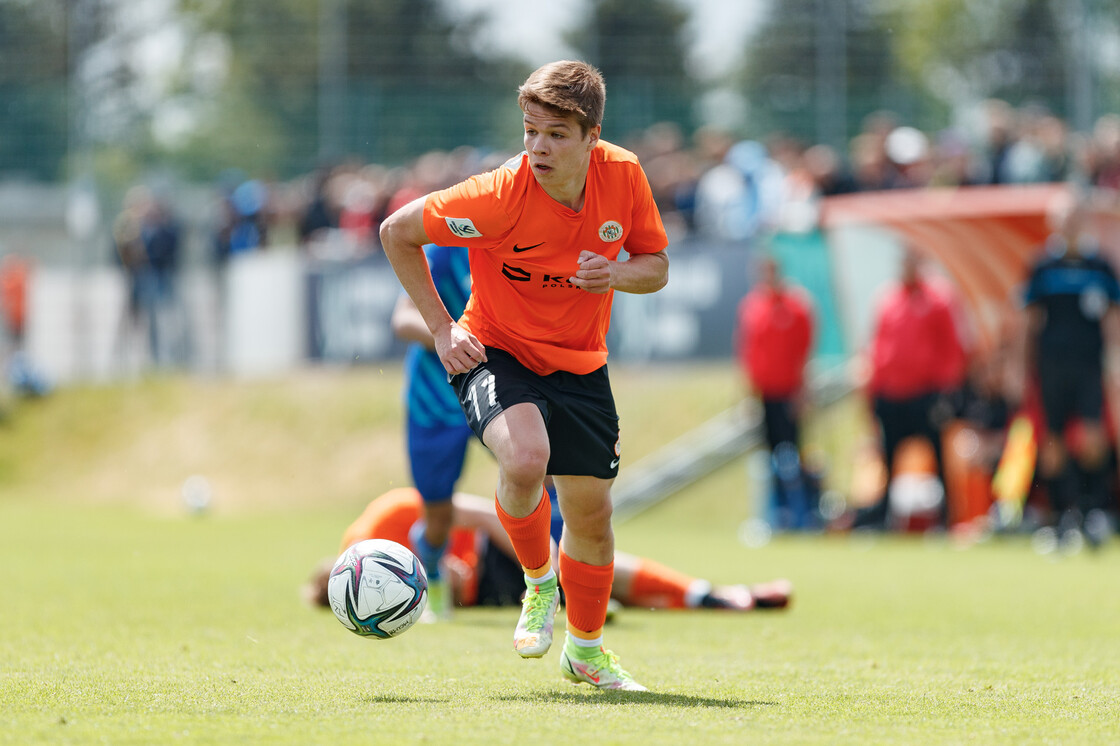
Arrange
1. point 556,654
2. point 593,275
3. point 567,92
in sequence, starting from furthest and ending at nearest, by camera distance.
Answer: point 556,654 < point 593,275 < point 567,92

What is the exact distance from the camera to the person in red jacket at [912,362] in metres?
15.0

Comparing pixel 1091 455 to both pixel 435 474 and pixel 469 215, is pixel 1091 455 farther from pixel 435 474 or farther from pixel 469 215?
pixel 469 215

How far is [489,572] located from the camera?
8.74 meters

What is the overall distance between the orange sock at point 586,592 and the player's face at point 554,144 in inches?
56.2

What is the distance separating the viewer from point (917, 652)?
681 centimetres

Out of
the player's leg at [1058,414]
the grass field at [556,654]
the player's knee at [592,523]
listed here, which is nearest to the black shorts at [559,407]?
the player's knee at [592,523]

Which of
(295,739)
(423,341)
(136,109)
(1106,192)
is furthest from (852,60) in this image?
(295,739)

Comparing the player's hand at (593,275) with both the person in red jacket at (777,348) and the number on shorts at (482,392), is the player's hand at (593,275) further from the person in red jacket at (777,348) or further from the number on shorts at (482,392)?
the person in red jacket at (777,348)

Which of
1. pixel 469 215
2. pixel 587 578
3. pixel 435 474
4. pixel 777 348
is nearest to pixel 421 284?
pixel 469 215

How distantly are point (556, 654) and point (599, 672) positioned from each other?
1271mm

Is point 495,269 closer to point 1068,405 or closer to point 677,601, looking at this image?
point 677,601

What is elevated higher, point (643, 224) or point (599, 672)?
point (643, 224)

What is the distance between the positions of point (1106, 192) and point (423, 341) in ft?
35.0

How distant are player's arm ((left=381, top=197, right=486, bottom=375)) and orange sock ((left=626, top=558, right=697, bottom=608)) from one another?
3.17 m
